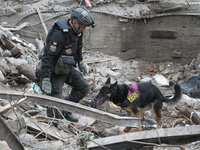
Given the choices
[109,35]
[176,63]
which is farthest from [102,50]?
[176,63]

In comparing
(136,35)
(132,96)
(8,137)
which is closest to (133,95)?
(132,96)

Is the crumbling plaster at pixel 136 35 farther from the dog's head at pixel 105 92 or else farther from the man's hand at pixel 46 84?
the man's hand at pixel 46 84

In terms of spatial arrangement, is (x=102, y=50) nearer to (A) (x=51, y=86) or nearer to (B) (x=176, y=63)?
(B) (x=176, y=63)

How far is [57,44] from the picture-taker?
10.7ft

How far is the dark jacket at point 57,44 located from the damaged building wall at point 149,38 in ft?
18.8

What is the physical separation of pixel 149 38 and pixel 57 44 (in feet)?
21.4

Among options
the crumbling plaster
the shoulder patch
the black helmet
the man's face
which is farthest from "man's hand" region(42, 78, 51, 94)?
the crumbling plaster

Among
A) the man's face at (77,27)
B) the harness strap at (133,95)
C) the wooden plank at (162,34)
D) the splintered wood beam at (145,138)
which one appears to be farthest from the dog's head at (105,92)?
the wooden plank at (162,34)

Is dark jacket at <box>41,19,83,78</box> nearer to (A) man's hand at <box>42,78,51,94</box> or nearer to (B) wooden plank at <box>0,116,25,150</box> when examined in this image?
(A) man's hand at <box>42,78,51,94</box>

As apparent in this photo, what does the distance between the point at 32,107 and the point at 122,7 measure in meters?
6.61

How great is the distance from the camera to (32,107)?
13.8ft

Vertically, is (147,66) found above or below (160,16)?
below

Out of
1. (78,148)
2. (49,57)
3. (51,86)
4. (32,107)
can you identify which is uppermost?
(49,57)

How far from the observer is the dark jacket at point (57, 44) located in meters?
3.25
